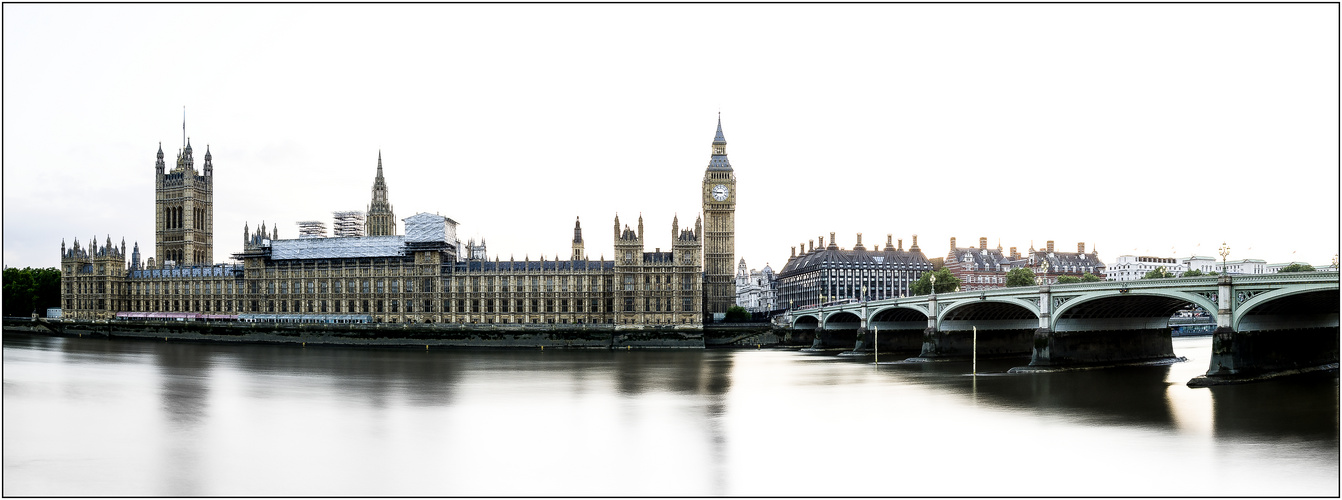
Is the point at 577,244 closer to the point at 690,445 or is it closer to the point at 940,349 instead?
the point at 940,349

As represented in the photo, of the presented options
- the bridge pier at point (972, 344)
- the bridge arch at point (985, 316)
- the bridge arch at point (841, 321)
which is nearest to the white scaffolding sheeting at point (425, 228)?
the bridge arch at point (841, 321)

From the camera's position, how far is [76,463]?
2845 centimetres

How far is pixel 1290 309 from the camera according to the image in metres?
51.6

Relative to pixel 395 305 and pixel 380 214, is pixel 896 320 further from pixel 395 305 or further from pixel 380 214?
pixel 380 214

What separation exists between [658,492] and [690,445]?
7110mm

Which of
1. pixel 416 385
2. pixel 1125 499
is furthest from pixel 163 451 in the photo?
pixel 1125 499

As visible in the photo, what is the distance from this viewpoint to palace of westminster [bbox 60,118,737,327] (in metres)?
109

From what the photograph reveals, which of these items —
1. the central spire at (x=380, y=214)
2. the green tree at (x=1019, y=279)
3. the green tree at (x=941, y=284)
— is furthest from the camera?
the central spire at (x=380, y=214)

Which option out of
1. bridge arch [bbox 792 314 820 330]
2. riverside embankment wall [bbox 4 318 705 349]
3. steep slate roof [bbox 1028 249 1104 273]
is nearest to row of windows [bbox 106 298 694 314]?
riverside embankment wall [bbox 4 318 705 349]

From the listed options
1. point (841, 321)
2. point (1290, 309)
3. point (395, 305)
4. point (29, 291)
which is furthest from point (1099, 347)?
point (29, 291)

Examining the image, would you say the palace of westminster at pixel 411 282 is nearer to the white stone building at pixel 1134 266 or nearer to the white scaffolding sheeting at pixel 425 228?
the white scaffolding sheeting at pixel 425 228

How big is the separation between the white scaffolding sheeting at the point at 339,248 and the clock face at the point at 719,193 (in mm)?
43903

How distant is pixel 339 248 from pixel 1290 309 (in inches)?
3783

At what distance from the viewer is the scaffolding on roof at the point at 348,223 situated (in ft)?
523
